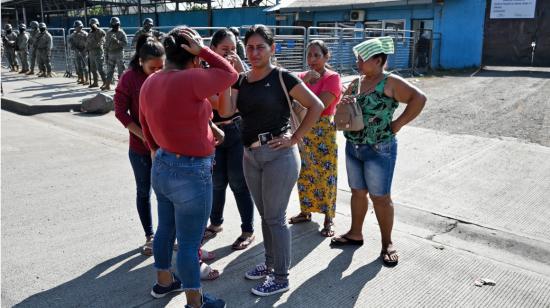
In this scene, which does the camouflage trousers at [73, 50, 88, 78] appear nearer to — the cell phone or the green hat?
the green hat

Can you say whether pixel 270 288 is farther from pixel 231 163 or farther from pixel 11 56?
pixel 11 56

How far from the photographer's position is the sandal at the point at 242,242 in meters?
3.87

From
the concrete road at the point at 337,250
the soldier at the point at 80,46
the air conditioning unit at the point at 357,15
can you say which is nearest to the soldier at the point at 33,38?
the soldier at the point at 80,46

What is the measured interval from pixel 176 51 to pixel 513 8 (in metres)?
26.4

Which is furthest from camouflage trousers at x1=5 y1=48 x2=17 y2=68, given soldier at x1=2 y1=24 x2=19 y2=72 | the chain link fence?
the chain link fence

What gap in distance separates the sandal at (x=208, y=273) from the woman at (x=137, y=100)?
75cm

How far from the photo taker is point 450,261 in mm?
3643

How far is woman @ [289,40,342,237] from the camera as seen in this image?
3.97 meters

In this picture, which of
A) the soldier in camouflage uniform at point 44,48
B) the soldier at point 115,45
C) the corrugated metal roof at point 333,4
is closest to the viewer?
the soldier at point 115,45

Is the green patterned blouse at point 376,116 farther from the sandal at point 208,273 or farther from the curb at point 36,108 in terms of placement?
the curb at point 36,108

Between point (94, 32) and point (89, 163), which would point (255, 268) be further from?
point (94, 32)

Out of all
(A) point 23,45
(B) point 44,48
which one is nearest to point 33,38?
(B) point 44,48

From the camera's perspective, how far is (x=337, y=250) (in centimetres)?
385

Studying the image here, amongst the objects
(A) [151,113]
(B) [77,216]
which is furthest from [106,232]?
(A) [151,113]
